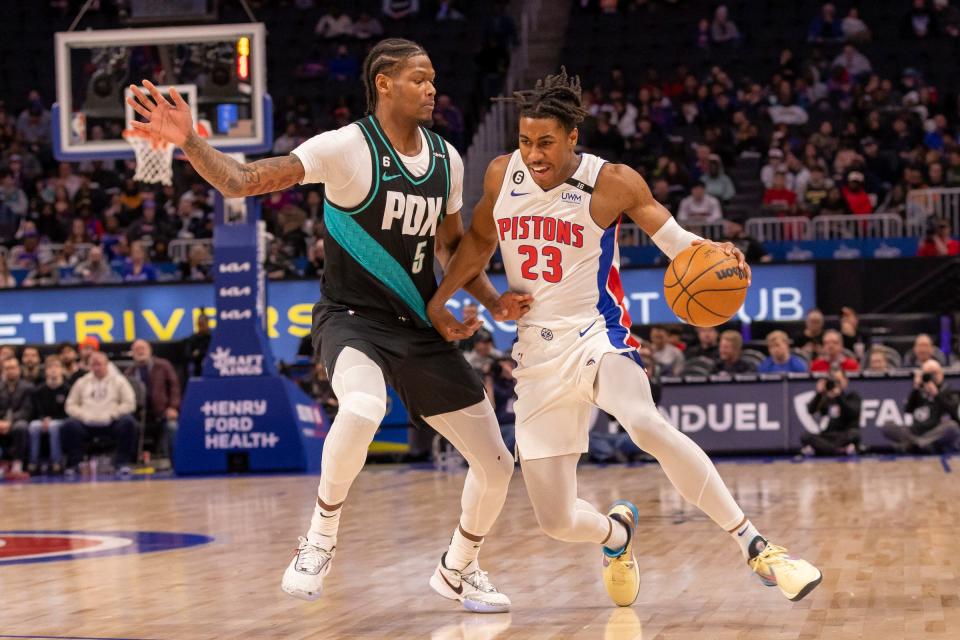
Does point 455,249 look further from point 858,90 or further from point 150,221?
point 858,90

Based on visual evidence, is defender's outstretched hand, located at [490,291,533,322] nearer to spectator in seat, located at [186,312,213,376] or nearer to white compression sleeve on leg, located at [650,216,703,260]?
white compression sleeve on leg, located at [650,216,703,260]

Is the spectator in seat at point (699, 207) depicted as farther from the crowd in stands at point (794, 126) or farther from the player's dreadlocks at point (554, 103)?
the player's dreadlocks at point (554, 103)

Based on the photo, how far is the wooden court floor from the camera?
17.5 ft

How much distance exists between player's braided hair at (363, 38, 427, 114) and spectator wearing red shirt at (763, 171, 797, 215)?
14.2m

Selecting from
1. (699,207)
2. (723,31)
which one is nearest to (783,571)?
(699,207)

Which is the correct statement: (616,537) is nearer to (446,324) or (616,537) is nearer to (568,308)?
(568,308)

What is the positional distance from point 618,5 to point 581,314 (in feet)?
67.2

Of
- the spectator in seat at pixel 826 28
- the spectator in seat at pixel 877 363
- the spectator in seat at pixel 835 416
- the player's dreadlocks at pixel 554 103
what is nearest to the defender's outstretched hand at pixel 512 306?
the player's dreadlocks at pixel 554 103

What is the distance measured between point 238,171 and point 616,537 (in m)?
2.21

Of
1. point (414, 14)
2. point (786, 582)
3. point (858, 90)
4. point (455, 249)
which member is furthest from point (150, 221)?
point (786, 582)

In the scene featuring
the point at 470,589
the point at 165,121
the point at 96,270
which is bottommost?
the point at 96,270

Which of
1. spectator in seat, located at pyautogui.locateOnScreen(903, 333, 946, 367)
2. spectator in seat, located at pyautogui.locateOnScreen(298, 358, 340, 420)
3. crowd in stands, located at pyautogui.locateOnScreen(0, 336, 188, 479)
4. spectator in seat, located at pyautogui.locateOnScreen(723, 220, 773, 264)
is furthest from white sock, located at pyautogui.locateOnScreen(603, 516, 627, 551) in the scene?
spectator in seat, located at pyautogui.locateOnScreen(723, 220, 773, 264)

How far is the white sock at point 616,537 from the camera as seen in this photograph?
19.5ft

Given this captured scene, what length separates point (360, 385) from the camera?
18.1ft
